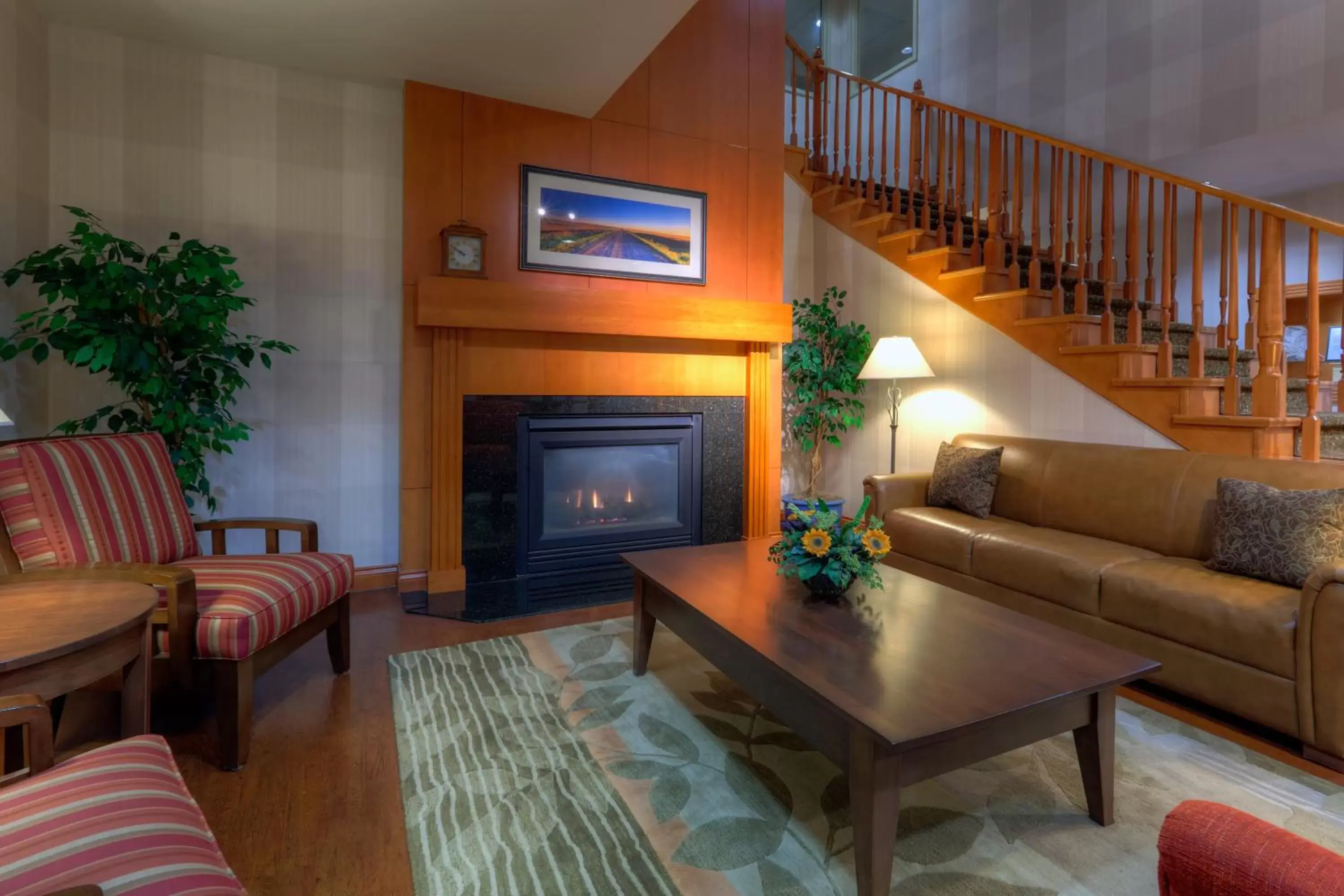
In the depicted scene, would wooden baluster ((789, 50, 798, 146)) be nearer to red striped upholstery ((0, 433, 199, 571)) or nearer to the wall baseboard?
the wall baseboard

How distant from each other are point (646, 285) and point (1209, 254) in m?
4.77

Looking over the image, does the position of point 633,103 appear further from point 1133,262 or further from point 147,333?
point 1133,262

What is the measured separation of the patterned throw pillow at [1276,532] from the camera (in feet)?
6.79

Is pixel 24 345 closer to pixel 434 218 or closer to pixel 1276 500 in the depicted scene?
pixel 434 218

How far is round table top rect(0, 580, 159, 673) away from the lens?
1.26 metres

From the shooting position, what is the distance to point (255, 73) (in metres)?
3.18

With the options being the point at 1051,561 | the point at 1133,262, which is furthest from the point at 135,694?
the point at 1133,262

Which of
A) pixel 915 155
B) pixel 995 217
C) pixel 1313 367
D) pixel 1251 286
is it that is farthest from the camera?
pixel 915 155

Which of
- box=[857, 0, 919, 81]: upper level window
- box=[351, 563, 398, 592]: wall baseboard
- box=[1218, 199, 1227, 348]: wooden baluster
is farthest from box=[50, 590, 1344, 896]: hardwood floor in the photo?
box=[857, 0, 919, 81]: upper level window

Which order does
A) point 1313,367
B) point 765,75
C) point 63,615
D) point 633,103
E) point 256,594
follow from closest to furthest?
1. point 63,615
2. point 256,594
3. point 1313,367
4. point 633,103
5. point 765,75

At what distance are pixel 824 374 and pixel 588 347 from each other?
1.70m

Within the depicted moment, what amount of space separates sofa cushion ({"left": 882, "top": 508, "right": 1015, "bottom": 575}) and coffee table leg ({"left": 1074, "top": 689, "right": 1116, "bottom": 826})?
1492mm

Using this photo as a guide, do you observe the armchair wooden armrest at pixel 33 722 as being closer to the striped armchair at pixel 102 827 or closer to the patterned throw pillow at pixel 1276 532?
the striped armchair at pixel 102 827

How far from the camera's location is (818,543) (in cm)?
197
